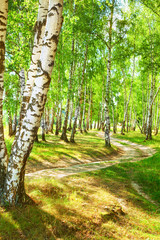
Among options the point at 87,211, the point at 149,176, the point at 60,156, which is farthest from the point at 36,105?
the point at 60,156

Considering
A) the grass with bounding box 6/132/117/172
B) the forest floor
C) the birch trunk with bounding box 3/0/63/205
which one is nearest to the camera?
the forest floor

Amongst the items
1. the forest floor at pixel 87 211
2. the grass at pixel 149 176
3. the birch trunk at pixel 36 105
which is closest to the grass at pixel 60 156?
the forest floor at pixel 87 211

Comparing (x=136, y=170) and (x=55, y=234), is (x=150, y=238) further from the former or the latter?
(x=136, y=170)

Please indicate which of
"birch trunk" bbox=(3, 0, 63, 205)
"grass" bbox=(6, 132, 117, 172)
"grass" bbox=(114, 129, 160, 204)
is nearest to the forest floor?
"grass" bbox=(114, 129, 160, 204)

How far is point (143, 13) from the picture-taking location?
77.4ft

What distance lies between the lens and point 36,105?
434 centimetres

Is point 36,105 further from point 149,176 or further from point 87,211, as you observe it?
point 149,176

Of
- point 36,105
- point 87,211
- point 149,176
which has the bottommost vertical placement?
A: point 149,176

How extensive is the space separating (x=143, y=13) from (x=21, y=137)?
26.3 meters

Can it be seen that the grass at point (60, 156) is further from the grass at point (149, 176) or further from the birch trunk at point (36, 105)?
the birch trunk at point (36, 105)

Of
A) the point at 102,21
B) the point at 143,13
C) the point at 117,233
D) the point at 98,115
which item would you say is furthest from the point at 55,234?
the point at 98,115

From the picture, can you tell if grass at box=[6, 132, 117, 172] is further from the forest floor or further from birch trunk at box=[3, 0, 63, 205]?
birch trunk at box=[3, 0, 63, 205]

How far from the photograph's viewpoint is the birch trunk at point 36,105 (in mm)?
4270

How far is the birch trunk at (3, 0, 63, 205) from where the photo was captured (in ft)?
14.0
